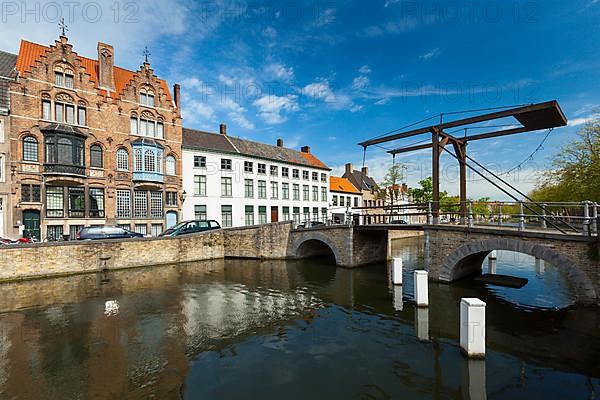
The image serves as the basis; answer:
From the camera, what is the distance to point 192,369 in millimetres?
6988

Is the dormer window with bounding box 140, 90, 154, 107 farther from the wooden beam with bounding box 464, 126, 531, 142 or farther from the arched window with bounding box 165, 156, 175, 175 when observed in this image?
the wooden beam with bounding box 464, 126, 531, 142

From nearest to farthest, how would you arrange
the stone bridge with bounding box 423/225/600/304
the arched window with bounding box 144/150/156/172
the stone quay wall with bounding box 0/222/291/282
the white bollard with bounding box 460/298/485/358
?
the white bollard with bounding box 460/298/485/358 < the stone bridge with bounding box 423/225/600/304 < the stone quay wall with bounding box 0/222/291/282 < the arched window with bounding box 144/150/156/172

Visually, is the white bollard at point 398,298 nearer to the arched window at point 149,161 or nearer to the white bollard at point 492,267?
the white bollard at point 492,267

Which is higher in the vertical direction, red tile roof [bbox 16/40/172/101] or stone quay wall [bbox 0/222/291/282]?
red tile roof [bbox 16/40/172/101]

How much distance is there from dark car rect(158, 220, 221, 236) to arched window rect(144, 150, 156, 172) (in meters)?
6.82

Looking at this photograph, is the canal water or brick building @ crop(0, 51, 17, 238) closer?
the canal water

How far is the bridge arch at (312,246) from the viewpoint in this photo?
67.9ft

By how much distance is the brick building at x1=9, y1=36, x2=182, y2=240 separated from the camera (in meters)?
21.8

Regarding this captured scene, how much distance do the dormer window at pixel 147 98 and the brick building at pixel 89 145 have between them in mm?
88

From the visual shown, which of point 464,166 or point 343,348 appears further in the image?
point 464,166

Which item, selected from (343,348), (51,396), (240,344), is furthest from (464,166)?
(51,396)

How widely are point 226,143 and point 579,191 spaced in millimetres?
30583

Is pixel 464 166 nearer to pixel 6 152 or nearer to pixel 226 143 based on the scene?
pixel 226 143

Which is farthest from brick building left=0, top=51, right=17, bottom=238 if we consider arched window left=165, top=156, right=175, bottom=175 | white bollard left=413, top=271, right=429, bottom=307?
white bollard left=413, top=271, right=429, bottom=307
